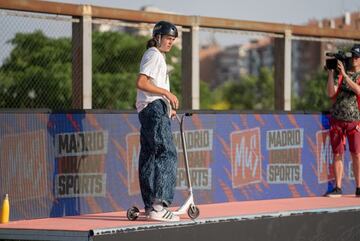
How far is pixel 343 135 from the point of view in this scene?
41.6 feet

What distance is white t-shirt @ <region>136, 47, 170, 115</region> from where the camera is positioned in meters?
9.03

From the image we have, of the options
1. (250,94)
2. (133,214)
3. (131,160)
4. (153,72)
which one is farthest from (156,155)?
(250,94)

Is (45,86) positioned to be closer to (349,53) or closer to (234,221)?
(349,53)

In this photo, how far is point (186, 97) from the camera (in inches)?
504

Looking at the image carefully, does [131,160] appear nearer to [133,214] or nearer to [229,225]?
[133,214]

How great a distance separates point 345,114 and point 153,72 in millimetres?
4169

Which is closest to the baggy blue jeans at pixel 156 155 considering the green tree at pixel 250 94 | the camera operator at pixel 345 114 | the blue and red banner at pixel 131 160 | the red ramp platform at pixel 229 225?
the red ramp platform at pixel 229 225

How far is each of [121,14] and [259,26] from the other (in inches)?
90.1

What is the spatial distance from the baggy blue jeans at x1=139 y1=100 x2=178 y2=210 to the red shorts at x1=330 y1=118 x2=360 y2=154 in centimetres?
392

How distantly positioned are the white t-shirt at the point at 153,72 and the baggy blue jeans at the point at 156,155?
0.05 meters

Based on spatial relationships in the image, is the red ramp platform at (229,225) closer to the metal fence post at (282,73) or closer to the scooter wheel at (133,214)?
the scooter wheel at (133,214)

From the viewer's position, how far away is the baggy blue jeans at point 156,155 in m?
9.07

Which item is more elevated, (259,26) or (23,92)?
(259,26)

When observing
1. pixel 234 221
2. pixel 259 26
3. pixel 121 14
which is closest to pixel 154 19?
pixel 121 14
